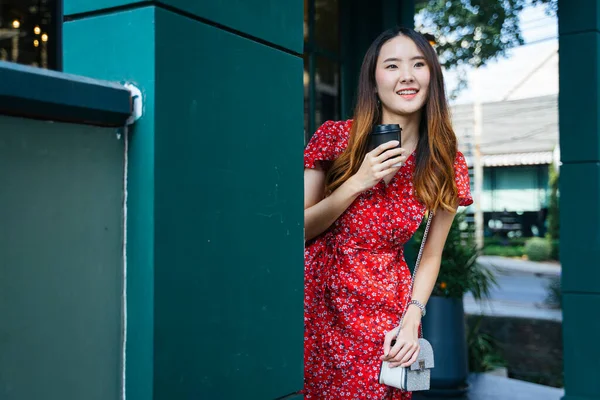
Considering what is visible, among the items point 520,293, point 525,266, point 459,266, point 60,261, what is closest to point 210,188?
point 60,261

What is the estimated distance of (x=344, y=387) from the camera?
1.76 metres

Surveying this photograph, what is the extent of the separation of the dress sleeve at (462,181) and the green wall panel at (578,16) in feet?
8.12

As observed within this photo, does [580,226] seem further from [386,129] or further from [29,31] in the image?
[29,31]

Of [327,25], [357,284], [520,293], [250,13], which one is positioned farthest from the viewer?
[520,293]

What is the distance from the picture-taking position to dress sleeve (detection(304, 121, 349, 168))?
1.83m

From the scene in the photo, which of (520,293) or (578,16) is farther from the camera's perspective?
(520,293)

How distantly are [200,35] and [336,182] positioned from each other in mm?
754

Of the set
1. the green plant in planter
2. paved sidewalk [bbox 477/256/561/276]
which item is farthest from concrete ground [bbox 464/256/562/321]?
the green plant in planter

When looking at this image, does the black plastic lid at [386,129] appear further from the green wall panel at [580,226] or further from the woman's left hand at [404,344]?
the green wall panel at [580,226]

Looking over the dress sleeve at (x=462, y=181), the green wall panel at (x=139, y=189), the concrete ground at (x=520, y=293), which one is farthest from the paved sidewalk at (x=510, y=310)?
the green wall panel at (x=139, y=189)

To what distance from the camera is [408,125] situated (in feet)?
6.14

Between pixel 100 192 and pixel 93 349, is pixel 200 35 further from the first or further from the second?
pixel 93 349

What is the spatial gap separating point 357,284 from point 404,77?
587mm

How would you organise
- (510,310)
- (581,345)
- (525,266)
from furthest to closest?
(525,266) → (510,310) → (581,345)
